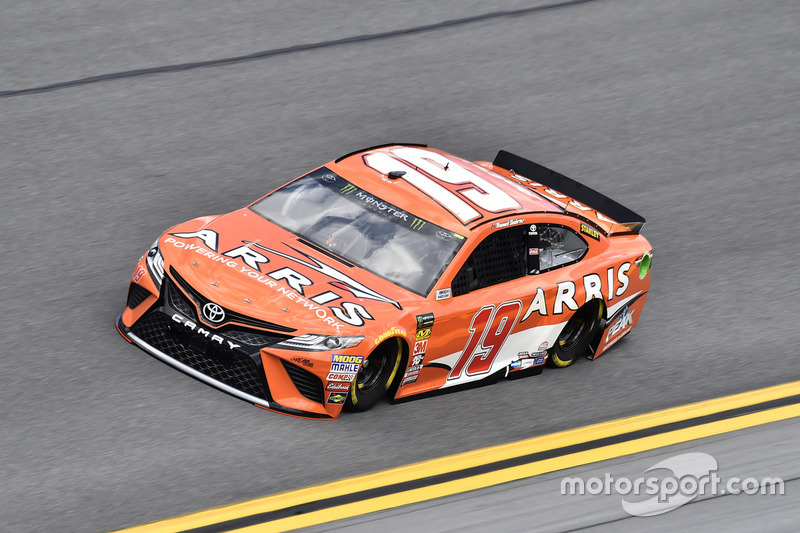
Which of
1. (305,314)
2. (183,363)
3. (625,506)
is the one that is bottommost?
(625,506)

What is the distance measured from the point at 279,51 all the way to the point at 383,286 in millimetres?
5965

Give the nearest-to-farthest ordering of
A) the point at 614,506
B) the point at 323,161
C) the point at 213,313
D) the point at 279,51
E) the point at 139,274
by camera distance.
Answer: the point at 614,506
the point at 213,313
the point at 139,274
the point at 323,161
the point at 279,51

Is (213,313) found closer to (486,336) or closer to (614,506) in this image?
(486,336)

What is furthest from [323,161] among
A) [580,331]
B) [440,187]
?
[580,331]

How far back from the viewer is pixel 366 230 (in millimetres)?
7648

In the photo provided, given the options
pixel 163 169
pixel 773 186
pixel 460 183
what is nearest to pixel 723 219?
pixel 773 186

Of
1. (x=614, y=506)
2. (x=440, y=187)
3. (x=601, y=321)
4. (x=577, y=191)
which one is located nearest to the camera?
(x=614, y=506)

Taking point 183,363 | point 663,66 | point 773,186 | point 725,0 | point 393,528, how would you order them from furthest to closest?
point 725,0
point 663,66
point 773,186
point 183,363
point 393,528

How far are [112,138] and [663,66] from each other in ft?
21.8

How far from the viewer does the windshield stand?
7441mm

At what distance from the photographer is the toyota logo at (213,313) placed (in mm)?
6867

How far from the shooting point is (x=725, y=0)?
15000 millimetres

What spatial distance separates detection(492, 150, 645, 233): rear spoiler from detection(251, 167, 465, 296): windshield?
193cm

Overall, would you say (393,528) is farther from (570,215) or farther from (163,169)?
(163,169)
